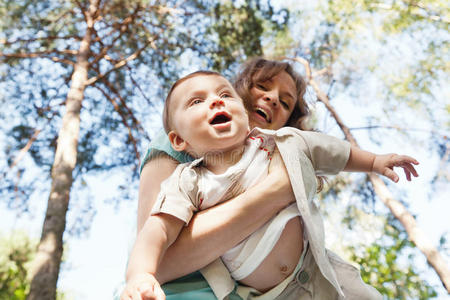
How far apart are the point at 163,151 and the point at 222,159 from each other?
34 centimetres

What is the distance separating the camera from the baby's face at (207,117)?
1375 millimetres

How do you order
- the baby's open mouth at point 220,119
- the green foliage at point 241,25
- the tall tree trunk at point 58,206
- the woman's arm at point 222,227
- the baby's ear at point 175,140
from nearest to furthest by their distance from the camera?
the woman's arm at point 222,227
the baby's open mouth at point 220,119
the baby's ear at point 175,140
the tall tree trunk at point 58,206
the green foliage at point 241,25

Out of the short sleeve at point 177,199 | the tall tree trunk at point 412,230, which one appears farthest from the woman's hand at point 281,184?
the tall tree trunk at point 412,230

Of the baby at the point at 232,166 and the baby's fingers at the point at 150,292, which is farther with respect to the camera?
the baby at the point at 232,166

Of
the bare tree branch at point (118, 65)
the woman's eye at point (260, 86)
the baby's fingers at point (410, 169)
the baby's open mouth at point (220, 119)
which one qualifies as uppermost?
the baby's open mouth at point (220, 119)

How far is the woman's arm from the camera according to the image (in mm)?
1187

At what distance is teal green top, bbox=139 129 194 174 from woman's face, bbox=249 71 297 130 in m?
0.48

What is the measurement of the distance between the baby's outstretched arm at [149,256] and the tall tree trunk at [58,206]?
324 cm

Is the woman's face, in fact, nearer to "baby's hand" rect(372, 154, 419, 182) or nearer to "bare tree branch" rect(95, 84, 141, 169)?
"baby's hand" rect(372, 154, 419, 182)

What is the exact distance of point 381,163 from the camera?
1.35 m

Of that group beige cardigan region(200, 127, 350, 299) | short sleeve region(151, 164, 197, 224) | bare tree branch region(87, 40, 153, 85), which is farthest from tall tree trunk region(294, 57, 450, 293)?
short sleeve region(151, 164, 197, 224)

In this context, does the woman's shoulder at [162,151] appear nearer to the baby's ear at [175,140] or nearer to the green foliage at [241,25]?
the baby's ear at [175,140]

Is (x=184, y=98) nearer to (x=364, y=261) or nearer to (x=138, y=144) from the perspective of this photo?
(x=364, y=261)

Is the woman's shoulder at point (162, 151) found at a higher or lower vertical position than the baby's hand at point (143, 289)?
lower
